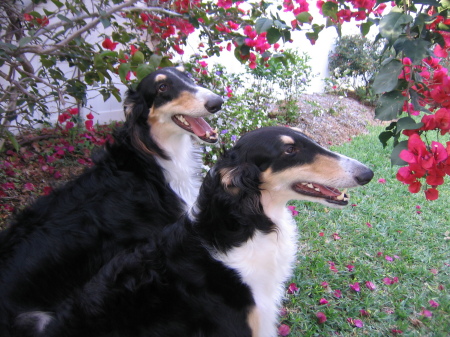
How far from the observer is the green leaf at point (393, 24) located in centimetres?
165

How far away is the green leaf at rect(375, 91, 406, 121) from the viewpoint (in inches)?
70.6

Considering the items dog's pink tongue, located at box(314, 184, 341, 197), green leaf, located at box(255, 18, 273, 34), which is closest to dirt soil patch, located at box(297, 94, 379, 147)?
dog's pink tongue, located at box(314, 184, 341, 197)

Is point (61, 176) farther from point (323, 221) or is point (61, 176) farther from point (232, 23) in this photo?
point (323, 221)

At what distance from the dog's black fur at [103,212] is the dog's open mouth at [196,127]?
0.14 ft

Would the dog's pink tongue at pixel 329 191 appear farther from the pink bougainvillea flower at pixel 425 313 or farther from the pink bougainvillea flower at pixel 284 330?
the pink bougainvillea flower at pixel 425 313

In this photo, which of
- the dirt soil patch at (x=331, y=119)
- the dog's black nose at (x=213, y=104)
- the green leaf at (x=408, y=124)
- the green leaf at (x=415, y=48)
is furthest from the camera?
the dirt soil patch at (x=331, y=119)

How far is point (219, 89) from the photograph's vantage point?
233 inches

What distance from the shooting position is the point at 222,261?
1984mm

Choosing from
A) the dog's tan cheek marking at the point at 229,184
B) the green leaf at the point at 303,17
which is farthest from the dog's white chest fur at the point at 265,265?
the green leaf at the point at 303,17

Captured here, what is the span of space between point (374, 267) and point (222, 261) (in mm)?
2137

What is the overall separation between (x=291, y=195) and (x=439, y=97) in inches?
36.4

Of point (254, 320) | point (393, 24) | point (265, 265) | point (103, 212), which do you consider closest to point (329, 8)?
point (393, 24)

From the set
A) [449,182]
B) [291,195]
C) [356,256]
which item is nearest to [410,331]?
[356,256]

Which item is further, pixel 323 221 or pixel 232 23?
pixel 323 221
